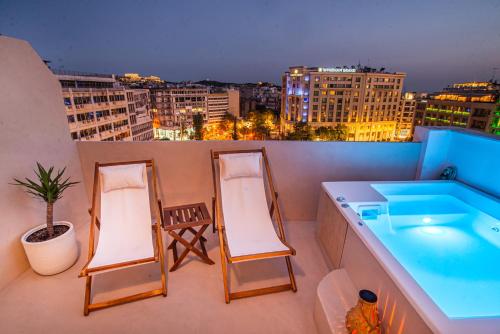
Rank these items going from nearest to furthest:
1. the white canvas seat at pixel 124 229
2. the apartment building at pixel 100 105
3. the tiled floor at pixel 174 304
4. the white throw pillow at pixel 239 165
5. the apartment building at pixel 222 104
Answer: the tiled floor at pixel 174 304
the white canvas seat at pixel 124 229
the white throw pillow at pixel 239 165
the apartment building at pixel 100 105
the apartment building at pixel 222 104

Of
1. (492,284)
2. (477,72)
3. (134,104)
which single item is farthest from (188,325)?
(134,104)

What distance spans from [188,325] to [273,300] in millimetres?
686

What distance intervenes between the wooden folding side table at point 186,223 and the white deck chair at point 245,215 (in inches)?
5.9

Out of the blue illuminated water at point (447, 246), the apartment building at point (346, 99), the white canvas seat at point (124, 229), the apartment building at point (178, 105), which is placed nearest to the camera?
the blue illuminated water at point (447, 246)

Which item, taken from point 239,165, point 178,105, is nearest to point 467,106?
point 239,165

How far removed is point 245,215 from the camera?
266 centimetres

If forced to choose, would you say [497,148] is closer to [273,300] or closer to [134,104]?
[273,300]

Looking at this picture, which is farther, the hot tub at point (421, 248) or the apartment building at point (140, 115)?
the apartment building at point (140, 115)

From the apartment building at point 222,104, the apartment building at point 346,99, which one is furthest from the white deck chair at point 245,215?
the apartment building at point 222,104

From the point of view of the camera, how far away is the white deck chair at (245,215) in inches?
84.4

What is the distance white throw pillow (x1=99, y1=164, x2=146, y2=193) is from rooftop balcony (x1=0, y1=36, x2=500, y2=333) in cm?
44

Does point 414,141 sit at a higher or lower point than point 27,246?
higher

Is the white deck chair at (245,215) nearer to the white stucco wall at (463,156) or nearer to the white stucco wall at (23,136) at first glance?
the white stucco wall at (23,136)

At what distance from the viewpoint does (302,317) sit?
1.96m
